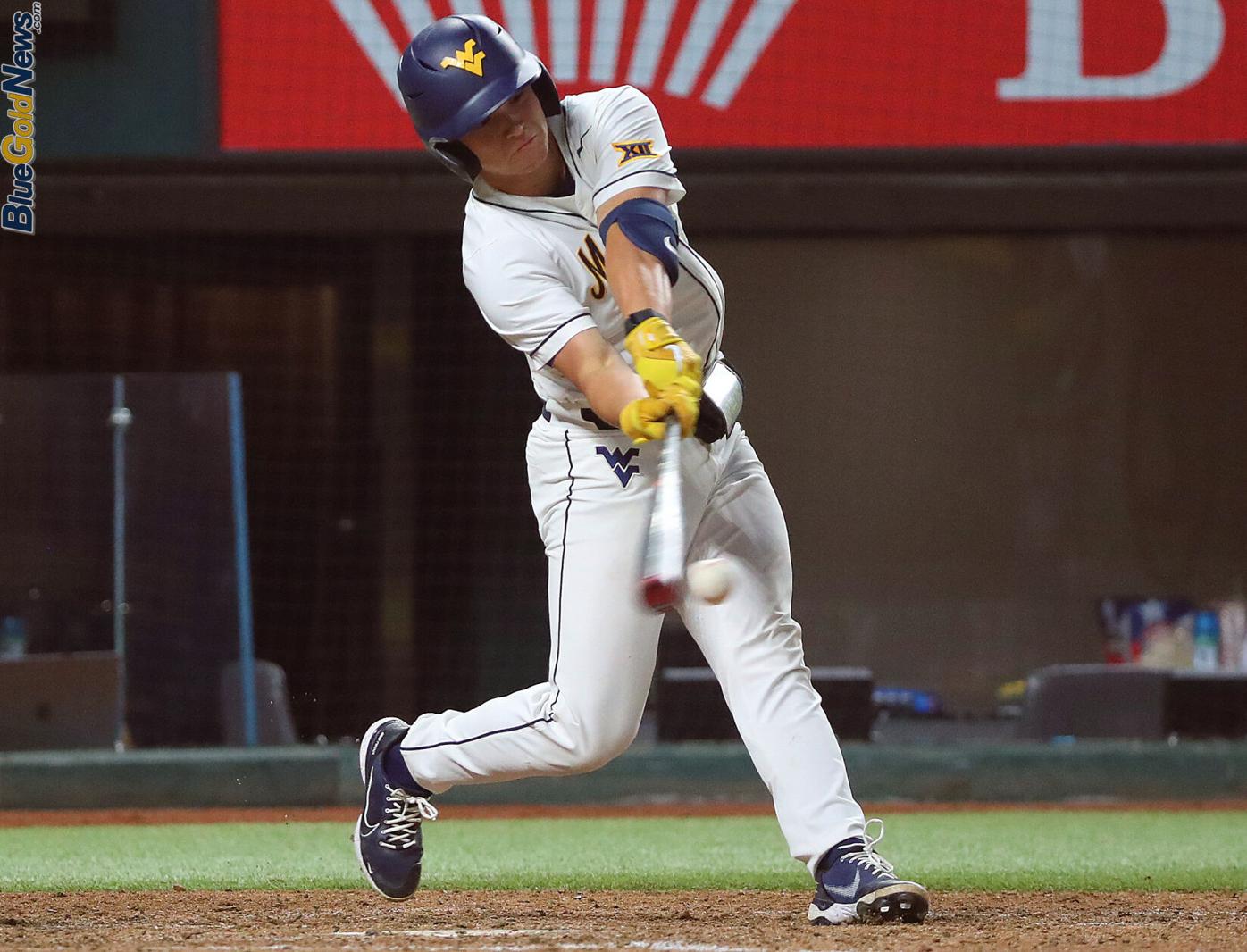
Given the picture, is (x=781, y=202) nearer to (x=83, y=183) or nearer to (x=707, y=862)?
(x=83, y=183)

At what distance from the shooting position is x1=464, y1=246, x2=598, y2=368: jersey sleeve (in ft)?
10.7

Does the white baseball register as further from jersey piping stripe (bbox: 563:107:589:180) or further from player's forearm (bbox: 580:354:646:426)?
jersey piping stripe (bbox: 563:107:589:180)

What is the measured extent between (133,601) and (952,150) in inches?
150

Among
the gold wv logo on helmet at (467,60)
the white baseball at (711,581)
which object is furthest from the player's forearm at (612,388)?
the gold wv logo on helmet at (467,60)

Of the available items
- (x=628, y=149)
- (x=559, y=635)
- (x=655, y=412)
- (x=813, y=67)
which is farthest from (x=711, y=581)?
(x=813, y=67)

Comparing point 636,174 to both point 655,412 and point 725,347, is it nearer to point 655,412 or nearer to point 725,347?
point 655,412

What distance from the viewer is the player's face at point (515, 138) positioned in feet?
10.8

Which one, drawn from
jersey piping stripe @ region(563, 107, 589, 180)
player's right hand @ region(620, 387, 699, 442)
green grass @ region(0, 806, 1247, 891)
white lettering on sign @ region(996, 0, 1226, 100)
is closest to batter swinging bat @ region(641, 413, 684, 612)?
player's right hand @ region(620, 387, 699, 442)

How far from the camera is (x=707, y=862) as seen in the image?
4.78 meters

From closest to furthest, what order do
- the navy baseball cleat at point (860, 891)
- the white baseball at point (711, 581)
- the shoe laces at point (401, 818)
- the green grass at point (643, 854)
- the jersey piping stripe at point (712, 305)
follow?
the white baseball at point (711, 581) → the navy baseball cleat at point (860, 891) → the jersey piping stripe at point (712, 305) → the shoe laces at point (401, 818) → the green grass at point (643, 854)

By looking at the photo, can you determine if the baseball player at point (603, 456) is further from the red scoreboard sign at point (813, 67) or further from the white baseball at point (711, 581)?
the red scoreboard sign at point (813, 67)

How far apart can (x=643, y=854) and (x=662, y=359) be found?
2.34 meters

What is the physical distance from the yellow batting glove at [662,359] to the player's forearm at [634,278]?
52 mm

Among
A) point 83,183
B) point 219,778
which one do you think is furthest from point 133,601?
point 83,183
